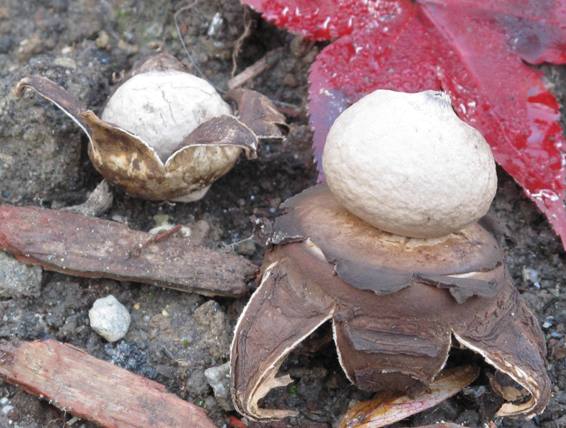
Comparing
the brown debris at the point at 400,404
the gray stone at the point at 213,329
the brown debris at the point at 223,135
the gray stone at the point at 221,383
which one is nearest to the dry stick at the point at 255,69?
the brown debris at the point at 223,135

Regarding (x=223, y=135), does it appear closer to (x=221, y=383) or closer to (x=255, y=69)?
(x=221, y=383)

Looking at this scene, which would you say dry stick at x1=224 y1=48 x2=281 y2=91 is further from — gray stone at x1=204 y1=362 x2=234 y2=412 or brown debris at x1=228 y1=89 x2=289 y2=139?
gray stone at x1=204 y1=362 x2=234 y2=412

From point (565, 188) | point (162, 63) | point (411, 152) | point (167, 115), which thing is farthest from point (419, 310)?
point (162, 63)

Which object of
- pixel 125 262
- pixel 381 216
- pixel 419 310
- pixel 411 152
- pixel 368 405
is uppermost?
pixel 411 152

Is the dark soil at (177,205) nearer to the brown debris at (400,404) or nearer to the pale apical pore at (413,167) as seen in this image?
the brown debris at (400,404)

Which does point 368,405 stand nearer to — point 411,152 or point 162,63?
point 411,152

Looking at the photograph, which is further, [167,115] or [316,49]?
[316,49]

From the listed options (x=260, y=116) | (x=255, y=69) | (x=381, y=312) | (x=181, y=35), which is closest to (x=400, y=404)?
(x=381, y=312)
